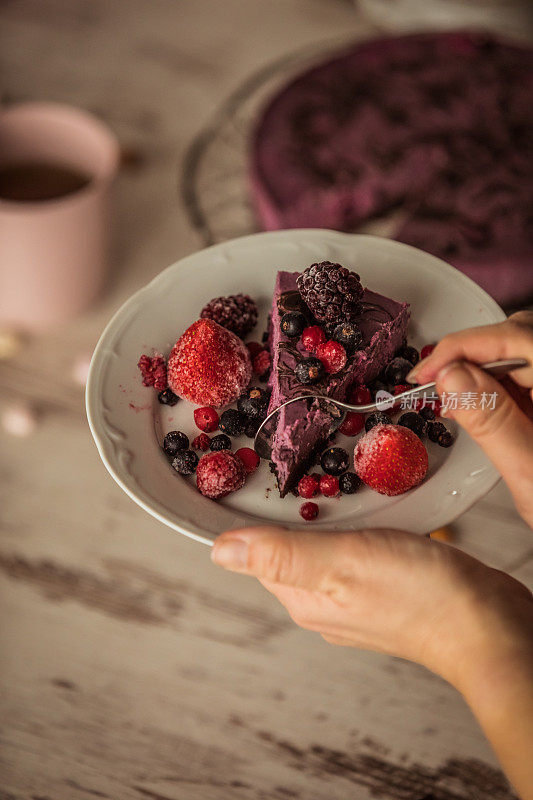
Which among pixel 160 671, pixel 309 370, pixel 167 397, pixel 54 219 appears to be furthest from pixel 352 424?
pixel 54 219

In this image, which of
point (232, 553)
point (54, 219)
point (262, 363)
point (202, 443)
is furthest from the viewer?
point (54, 219)

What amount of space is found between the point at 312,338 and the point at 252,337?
23 centimetres

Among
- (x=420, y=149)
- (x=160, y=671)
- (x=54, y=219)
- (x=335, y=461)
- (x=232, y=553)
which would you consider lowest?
(x=160, y=671)

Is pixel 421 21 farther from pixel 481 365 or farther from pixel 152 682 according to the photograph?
pixel 152 682

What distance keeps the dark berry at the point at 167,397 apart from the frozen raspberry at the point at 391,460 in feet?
1.20

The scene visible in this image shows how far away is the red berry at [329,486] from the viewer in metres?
1.20

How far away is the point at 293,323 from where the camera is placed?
1.25 m

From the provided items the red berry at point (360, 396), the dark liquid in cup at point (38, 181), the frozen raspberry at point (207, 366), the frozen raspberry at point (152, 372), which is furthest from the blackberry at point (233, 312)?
the dark liquid in cup at point (38, 181)

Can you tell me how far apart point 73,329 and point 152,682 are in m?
1.08

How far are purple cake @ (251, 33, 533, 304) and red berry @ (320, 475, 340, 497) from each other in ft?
3.03

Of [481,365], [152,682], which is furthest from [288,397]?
[152,682]

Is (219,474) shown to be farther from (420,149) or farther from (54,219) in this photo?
(420,149)

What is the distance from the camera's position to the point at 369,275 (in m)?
1.40

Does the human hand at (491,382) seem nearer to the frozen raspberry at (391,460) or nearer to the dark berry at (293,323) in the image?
the frozen raspberry at (391,460)
